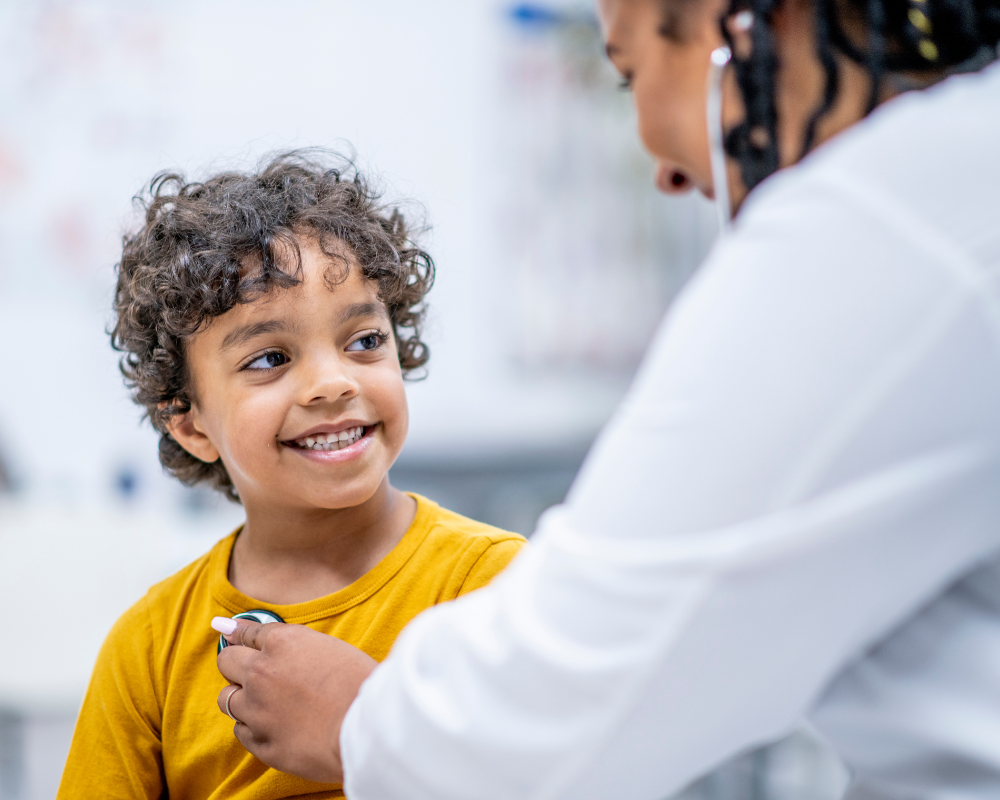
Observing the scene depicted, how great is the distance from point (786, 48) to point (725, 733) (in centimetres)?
44

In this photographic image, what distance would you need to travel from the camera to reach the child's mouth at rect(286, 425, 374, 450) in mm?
1018

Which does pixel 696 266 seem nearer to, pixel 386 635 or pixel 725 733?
pixel 386 635

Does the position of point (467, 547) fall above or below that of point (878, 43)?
below

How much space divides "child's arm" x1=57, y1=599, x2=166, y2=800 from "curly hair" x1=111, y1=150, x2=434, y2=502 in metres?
0.32

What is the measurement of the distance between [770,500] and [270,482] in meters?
0.69

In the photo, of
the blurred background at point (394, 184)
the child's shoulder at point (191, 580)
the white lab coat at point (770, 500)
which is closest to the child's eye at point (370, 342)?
the child's shoulder at point (191, 580)

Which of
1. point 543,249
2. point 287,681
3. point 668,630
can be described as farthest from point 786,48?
point 543,249

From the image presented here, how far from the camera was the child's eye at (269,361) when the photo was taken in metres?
1.03

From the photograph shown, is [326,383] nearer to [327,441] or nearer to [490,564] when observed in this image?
[327,441]

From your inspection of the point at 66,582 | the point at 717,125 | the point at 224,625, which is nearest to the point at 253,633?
the point at 224,625

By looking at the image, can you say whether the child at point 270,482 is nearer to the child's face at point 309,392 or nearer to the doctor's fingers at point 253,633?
the child's face at point 309,392

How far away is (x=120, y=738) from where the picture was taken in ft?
3.38

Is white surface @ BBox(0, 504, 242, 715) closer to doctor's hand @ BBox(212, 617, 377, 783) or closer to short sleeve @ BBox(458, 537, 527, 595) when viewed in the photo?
short sleeve @ BBox(458, 537, 527, 595)

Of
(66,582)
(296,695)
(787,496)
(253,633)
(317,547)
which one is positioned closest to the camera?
(787,496)
